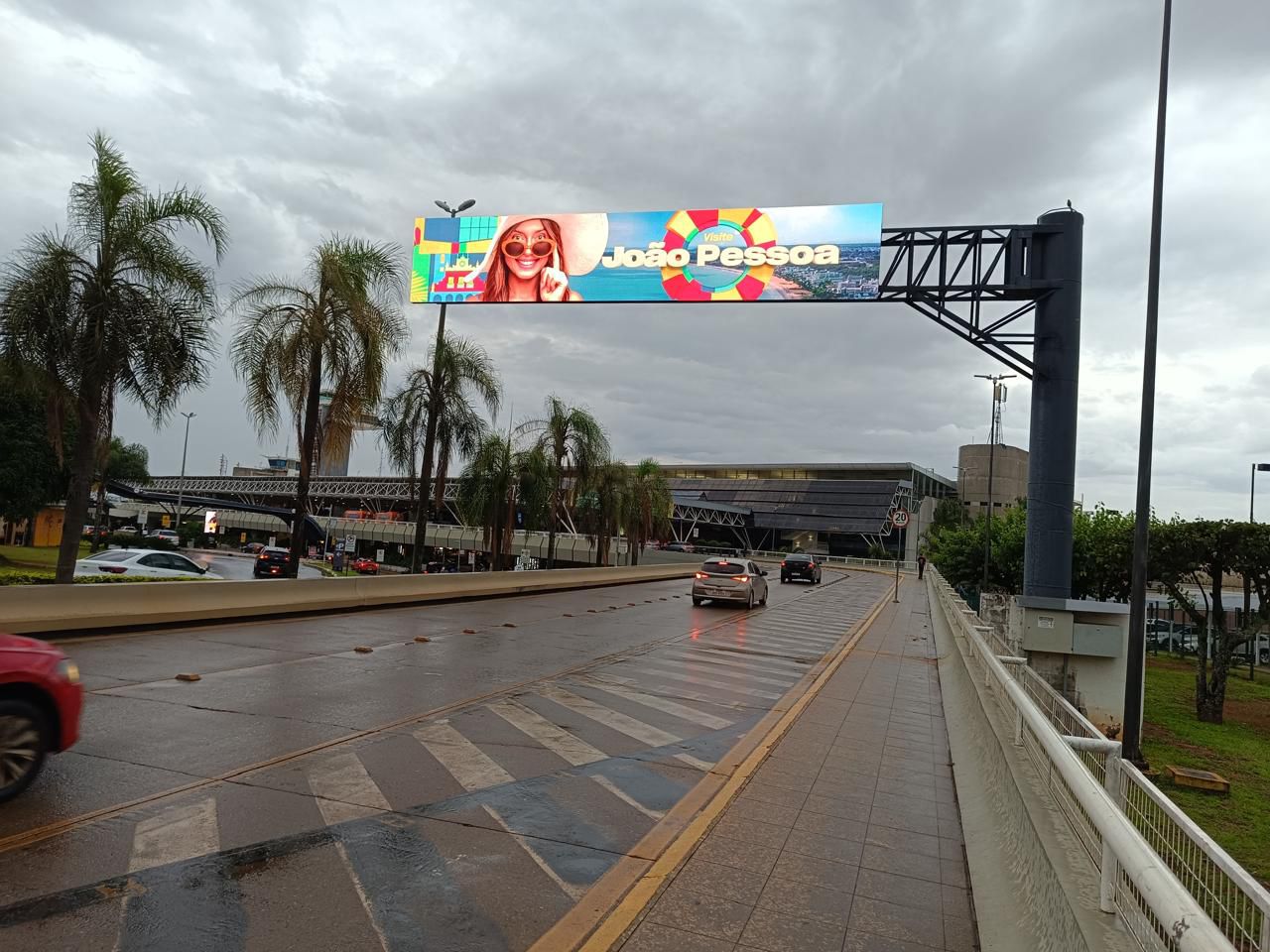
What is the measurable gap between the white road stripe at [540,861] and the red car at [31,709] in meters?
3.01

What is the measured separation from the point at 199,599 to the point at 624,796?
38.8 feet

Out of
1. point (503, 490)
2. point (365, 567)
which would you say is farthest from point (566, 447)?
point (365, 567)

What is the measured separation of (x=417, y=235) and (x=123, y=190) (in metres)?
13.3

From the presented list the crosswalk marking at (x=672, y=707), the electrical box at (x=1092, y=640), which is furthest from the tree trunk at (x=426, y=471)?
the electrical box at (x=1092, y=640)

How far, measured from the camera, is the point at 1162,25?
14.6 meters

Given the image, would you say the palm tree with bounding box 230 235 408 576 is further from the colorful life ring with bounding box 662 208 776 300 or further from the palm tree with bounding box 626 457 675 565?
the palm tree with bounding box 626 457 675 565

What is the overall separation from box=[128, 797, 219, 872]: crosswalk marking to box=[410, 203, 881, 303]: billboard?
62.4ft

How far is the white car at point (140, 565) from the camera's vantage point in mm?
22781

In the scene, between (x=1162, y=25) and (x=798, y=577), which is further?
(x=798, y=577)

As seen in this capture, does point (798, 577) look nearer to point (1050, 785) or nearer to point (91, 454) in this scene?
point (91, 454)

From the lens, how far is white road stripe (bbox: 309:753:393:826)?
6238 mm

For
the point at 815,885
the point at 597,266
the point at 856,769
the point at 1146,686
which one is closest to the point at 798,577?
the point at 1146,686

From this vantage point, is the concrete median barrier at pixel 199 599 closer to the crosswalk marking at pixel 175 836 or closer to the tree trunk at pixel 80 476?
the tree trunk at pixel 80 476

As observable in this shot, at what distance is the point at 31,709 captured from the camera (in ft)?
20.1
